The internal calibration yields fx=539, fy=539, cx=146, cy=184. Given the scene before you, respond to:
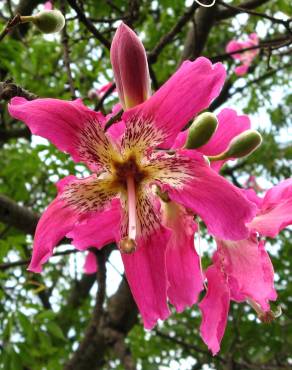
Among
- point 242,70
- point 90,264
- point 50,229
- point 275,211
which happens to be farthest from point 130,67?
point 242,70

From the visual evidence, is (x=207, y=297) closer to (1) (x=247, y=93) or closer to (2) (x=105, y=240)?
(2) (x=105, y=240)

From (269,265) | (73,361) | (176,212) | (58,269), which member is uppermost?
(176,212)

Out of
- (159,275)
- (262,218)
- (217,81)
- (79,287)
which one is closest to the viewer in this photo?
(217,81)

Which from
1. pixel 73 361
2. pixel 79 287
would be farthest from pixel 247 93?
pixel 73 361

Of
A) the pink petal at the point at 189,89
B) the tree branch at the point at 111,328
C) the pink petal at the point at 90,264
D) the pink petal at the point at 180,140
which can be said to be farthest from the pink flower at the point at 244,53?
the pink petal at the point at 189,89

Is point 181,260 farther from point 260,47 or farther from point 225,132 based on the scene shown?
point 260,47

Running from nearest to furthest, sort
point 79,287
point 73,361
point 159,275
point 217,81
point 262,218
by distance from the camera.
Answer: point 217,81, point 159,275, point 262,218, point 73,361, point 79,287

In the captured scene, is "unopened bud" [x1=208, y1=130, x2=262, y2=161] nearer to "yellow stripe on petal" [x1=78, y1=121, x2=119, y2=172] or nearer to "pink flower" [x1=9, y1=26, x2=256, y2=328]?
"pink flower" [x1=9, y1=26, x2=256, y2=328]

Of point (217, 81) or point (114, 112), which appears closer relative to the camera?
point (217, 81)

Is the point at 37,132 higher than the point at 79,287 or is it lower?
higher
